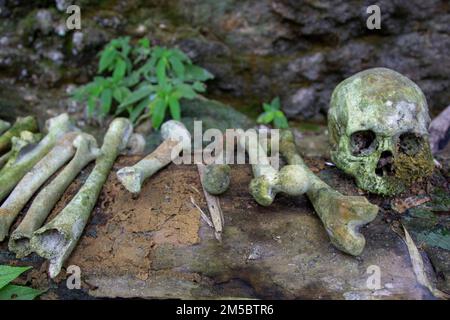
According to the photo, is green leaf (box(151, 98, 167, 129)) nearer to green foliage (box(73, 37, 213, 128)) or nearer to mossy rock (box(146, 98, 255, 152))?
green foliage (box(73, 37, 213, 128))

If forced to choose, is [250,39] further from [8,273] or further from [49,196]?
[8,273]

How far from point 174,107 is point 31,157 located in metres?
1.11

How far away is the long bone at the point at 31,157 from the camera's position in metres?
2.80

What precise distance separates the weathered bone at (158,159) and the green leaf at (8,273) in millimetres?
654

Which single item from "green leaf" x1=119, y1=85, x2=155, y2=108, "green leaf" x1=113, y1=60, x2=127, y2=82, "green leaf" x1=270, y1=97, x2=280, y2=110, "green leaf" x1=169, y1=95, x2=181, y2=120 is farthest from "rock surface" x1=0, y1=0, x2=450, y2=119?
"green leaf" x1=169, y1=95, x2=181, y2=120

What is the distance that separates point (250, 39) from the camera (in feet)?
14.3

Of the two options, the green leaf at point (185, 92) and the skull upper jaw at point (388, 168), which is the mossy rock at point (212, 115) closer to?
the green leaf at point (185, 92)

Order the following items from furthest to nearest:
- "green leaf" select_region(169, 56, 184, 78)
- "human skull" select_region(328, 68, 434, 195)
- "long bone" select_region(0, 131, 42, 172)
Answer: "green leaf" select_region(169, 56, 184, 78), "long bone" select_region(0, 131, 42, 172), "human skull" select_region(328, 68, 434, 195)

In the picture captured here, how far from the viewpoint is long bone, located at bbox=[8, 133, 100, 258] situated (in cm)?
237

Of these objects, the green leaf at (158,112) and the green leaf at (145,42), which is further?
the green leaf at (145,42)

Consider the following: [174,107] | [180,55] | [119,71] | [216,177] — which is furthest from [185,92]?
[216,177]

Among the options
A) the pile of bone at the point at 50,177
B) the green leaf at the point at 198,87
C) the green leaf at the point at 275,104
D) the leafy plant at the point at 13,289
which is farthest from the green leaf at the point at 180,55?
the leafy plant at the point at 13,289

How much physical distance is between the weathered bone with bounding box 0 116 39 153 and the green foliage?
1.93 feet

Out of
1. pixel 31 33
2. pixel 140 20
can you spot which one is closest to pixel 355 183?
pixel 140 20
